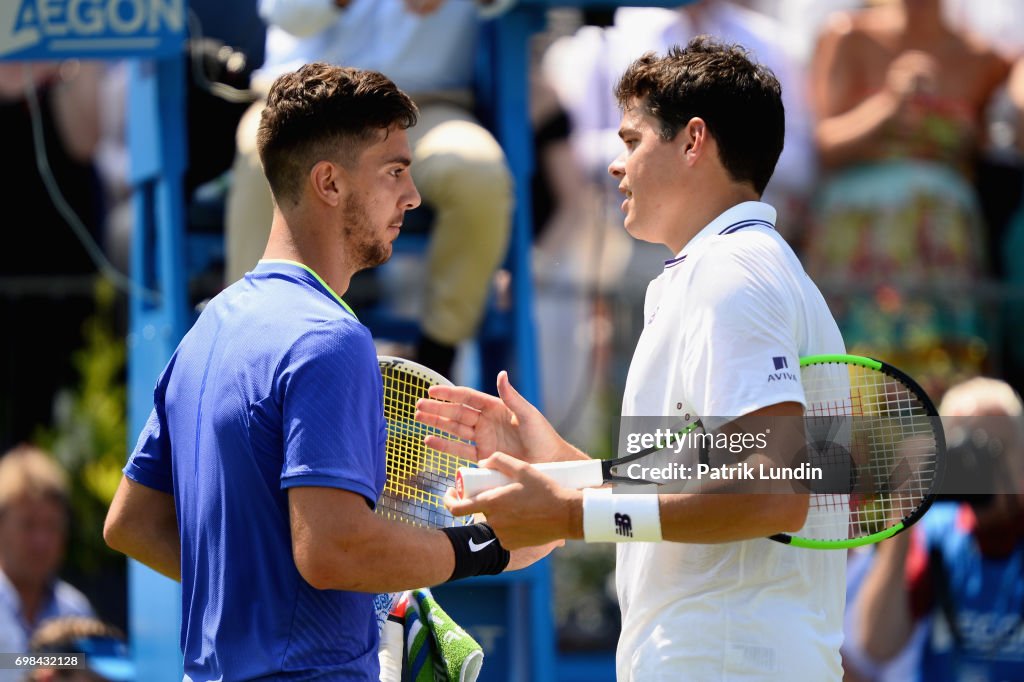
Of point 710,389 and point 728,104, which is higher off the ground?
point 728,104

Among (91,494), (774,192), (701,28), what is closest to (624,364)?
(774,192)

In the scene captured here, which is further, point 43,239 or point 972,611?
A: point 43,239

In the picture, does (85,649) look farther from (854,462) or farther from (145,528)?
(854,462)

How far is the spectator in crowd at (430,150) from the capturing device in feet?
15.0

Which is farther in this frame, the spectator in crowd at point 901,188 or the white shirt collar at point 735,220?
the spectator in crowd at point 901,188

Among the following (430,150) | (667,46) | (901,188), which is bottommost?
(430,150)

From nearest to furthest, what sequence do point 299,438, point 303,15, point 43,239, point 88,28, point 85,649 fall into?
1. point 299,438
2. point 88,28
3. point 303,15
4. point 85,649
5. point 43,239

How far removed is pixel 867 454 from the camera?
2760 mm

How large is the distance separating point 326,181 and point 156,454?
0.59 metres

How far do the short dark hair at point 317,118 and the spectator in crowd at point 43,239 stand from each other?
3.69 meters

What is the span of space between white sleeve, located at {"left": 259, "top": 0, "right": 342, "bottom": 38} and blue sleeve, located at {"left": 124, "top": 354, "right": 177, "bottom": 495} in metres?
2.07

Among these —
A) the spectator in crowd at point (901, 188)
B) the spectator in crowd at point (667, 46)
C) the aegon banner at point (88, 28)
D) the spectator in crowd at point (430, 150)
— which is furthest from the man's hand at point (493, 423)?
the spectator in crowd at point (901, 188)

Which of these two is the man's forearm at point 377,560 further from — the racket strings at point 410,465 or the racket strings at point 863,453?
the racket strings at point 863,453

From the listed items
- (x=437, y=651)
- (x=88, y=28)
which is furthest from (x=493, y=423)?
(x=88, y=28)
